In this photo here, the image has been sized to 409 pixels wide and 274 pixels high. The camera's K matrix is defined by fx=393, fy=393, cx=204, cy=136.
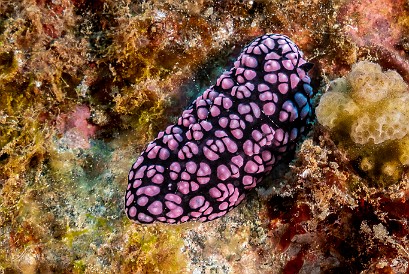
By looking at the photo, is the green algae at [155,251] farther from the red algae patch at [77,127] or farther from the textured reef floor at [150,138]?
the red algae patch at [77,127]

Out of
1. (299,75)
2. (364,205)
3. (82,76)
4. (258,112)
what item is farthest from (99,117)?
(364,205)

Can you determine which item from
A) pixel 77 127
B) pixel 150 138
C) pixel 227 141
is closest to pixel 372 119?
pixel 227 141

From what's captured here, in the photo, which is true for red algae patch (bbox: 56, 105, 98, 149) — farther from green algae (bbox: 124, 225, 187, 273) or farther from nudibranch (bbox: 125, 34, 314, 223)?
green algae (bbox: 124, 225, 187, 273)

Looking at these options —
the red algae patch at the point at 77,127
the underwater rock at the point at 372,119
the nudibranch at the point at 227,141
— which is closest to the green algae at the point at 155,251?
the nudibranch at the point at 227,141

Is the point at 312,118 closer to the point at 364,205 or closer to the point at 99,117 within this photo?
the point at 364,205

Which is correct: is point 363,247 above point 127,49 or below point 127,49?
below
